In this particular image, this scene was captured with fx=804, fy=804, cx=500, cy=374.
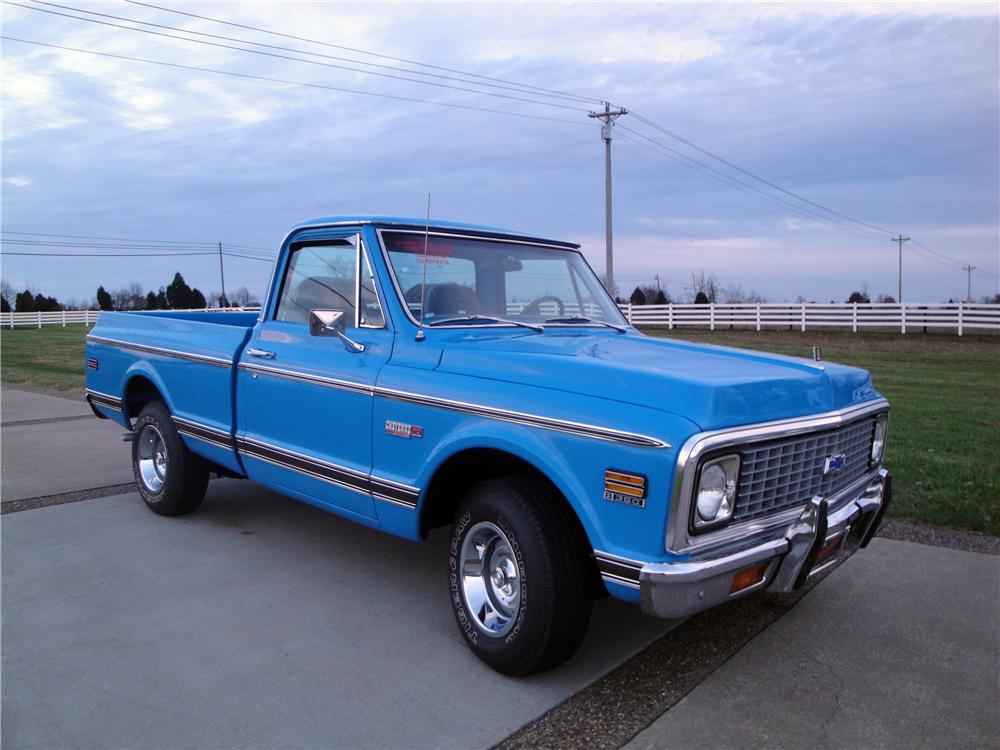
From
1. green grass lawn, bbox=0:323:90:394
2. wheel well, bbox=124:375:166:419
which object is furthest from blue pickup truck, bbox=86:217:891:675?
green grass lawn, bbox=0:323:90:394

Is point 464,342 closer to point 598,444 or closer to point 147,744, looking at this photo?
point 598,444

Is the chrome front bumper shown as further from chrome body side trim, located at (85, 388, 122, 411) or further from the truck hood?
chrome body side trim, located at (85, 388, 122, 411)

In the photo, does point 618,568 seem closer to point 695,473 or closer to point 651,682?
point 695,473

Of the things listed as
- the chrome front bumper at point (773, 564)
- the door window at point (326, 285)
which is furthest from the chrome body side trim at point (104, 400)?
the chrome front bumper at point (773, 564)

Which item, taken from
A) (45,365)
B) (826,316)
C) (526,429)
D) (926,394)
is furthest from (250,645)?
(826,316)

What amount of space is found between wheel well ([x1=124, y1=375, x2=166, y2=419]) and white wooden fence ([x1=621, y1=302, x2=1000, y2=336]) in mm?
18737

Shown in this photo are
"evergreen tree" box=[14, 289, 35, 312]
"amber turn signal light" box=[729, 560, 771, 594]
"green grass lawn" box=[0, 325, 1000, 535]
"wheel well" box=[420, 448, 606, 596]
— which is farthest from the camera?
"evergreen tree" box=[14, 289, 35, 312]

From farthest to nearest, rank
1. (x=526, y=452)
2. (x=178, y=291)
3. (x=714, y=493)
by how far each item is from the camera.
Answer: (x=178, y=291) < (x=526, y=452) < (x=714, y=493)

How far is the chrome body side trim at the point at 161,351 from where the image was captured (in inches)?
202

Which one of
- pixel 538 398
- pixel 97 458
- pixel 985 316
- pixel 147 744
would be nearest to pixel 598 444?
pixel 538 398

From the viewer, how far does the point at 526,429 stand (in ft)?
10.6

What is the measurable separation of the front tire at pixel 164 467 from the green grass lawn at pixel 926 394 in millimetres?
5008

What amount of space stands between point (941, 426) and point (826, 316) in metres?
20.6

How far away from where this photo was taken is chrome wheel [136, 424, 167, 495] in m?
5.90
